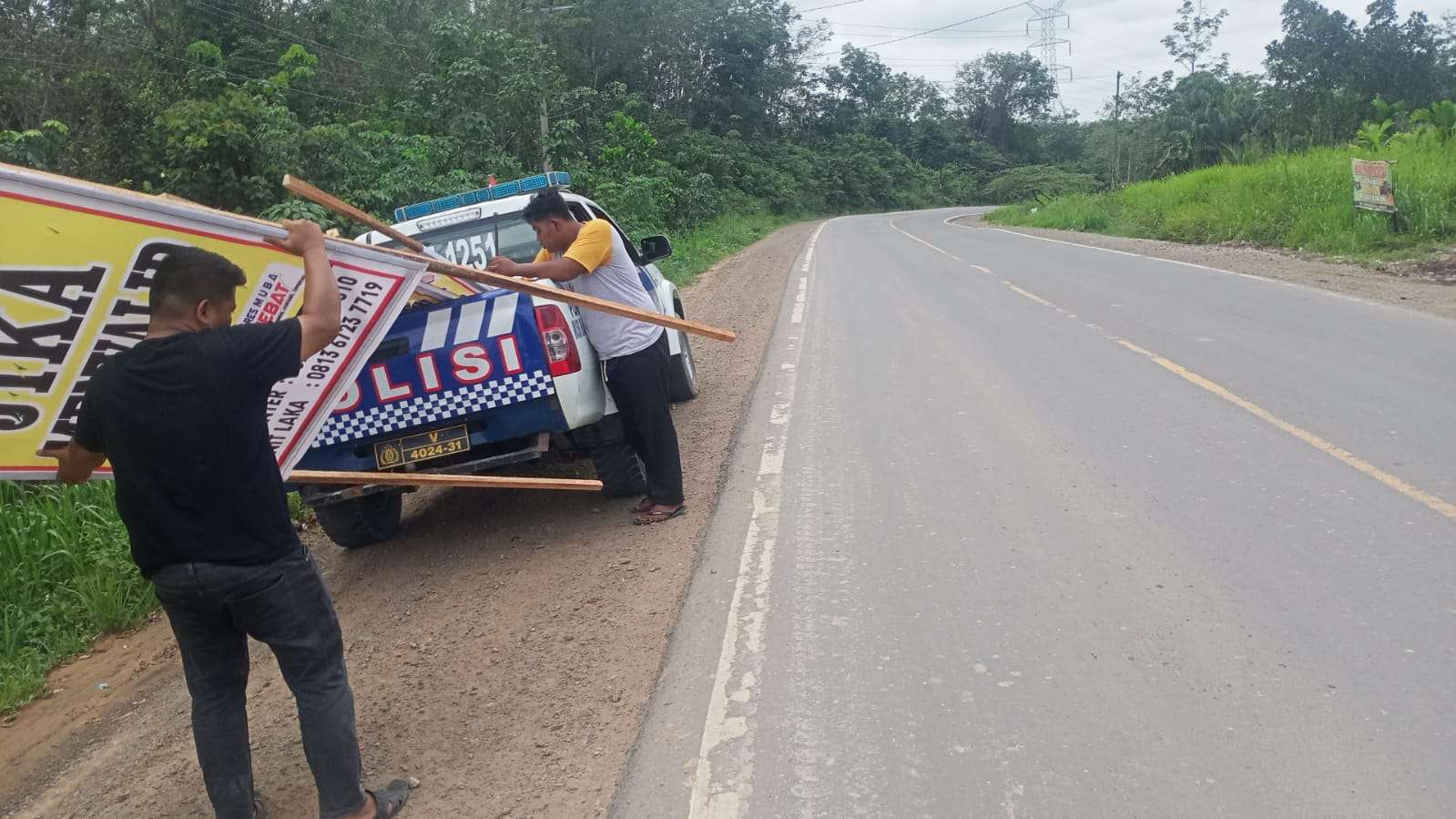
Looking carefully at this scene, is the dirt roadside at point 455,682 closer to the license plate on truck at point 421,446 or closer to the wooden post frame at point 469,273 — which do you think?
the license plate on truck at point 421,446

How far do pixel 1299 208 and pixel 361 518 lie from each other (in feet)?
60.1

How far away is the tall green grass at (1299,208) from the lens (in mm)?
15680

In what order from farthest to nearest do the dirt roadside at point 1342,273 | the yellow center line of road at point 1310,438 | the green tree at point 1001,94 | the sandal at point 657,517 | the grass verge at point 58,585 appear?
the green tree at point 1001,94 → the dirt roadside at point 1342,273 → the sandal at point 657,517 → the grass verge at point 58,585 → the yellow center line of road at point 1310,438

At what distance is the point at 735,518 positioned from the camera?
564 cm

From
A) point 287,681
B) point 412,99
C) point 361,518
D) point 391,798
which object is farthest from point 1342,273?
point 412,99

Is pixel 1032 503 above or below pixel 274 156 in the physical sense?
below

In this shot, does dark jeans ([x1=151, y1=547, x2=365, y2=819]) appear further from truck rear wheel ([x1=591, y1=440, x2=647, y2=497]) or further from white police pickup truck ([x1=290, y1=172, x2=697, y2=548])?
truck rear wheel ([x1=591, y1=440, x2=647, y2=497])

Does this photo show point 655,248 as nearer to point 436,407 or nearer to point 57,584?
point 436,407

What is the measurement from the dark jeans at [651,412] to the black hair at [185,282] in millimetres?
2849

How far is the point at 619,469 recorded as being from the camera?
6.16 metres

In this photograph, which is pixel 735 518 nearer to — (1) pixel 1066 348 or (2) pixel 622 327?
(2) pixel 622 327

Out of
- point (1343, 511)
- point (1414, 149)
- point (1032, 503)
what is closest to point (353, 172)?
point (1032, 503)

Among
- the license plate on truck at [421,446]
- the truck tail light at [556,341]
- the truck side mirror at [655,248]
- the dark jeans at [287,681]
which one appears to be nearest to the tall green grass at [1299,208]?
the truck side mirror at [655,248]

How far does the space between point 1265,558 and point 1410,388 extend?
362 centimetres
